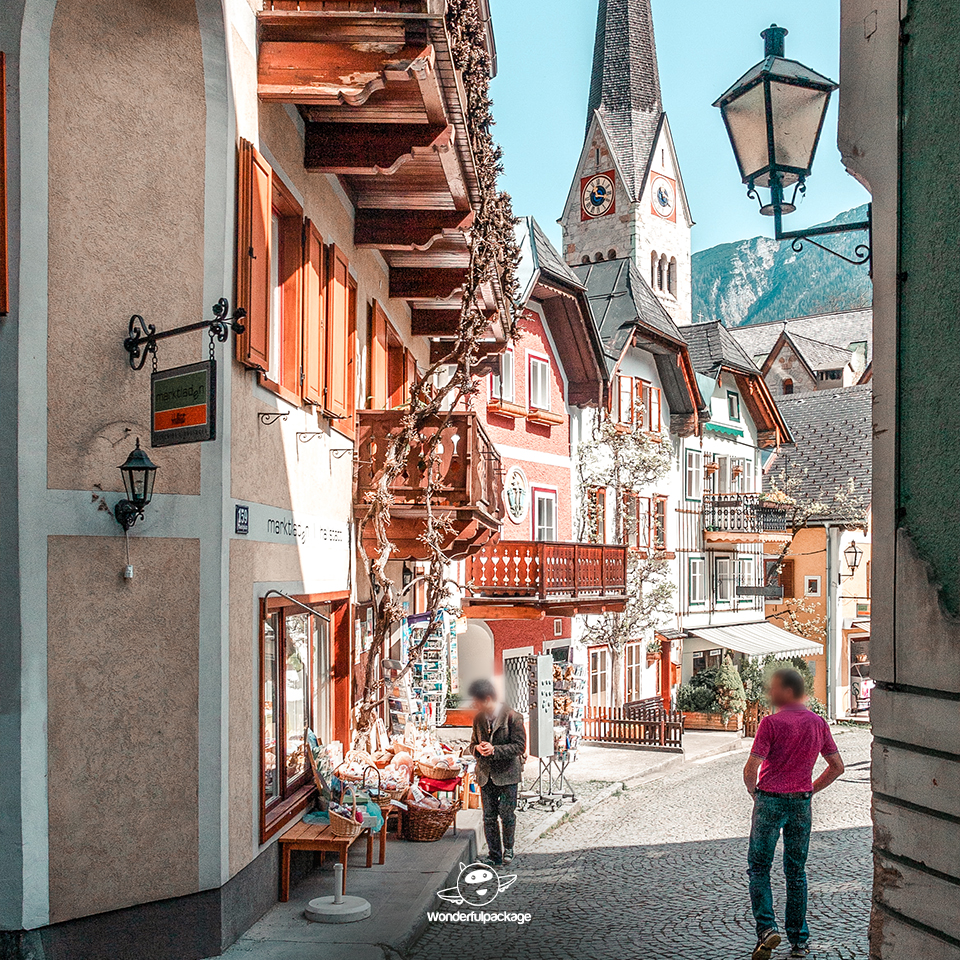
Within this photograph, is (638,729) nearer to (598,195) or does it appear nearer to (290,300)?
(290,300)

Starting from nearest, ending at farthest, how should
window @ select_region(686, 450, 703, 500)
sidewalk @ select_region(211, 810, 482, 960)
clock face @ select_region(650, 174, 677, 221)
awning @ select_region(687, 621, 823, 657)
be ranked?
1. sidewalk @ select_region(211, 810, 482, 960)
2. awning @ select_region(687, 621, 823, 657)
3. window @ select_region(686, 450, 703, 500)
4. clock face @ select_region(650, 174, 677, 221)

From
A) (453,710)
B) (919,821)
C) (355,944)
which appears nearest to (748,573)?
(453,710)

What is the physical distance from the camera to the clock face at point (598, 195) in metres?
55.2

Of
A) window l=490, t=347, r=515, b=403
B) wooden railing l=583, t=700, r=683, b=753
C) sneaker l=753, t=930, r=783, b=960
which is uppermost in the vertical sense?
window l=490, t=347, r=515, b=403

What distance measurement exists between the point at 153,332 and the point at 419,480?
532cm

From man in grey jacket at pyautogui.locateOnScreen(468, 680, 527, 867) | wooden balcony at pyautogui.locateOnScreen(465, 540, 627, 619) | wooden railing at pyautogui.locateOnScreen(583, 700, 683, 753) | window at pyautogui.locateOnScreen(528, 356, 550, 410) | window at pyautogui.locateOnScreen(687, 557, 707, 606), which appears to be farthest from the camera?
window at pyautogui.locateOnScreen(687, 557, 707, 606)

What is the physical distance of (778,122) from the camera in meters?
6.14

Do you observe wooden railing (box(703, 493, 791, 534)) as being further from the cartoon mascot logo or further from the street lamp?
the street lamp

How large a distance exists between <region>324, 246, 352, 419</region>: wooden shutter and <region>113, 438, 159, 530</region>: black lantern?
136 inches

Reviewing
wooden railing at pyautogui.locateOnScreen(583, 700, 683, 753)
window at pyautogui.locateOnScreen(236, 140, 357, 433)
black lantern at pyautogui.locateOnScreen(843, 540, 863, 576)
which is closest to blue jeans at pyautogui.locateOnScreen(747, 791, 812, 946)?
window at pyautogui.locateOnScreen(236, 140, 357, 433)

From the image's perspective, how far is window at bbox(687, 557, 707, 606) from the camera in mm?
30094

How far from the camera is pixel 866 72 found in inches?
203

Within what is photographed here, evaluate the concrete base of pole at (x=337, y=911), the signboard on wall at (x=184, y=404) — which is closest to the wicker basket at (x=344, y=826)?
the concrete base of pole at (x=337, y=911)

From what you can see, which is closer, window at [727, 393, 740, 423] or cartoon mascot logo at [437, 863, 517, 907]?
cartoon mascot logo at [437, 863, 517, 907]
